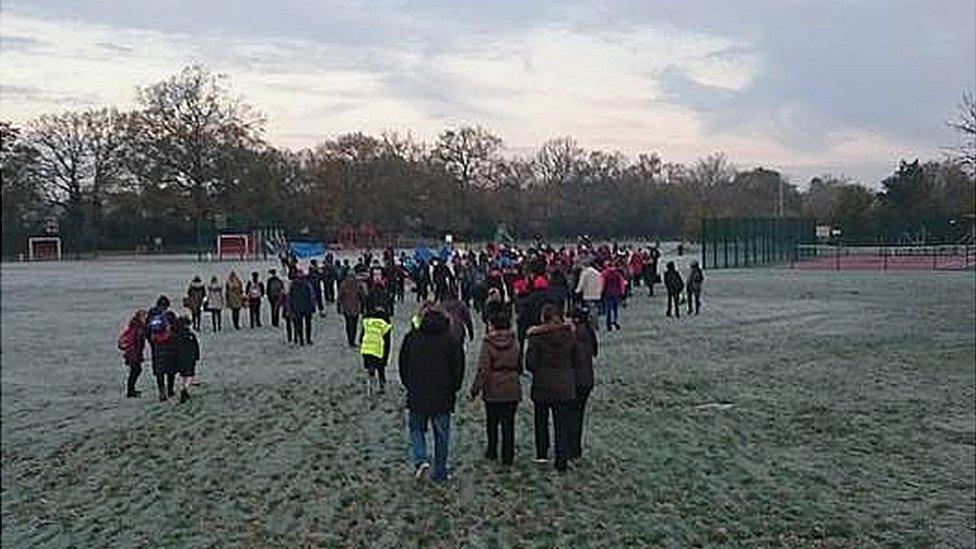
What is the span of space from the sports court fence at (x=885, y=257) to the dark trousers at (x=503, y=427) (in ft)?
167

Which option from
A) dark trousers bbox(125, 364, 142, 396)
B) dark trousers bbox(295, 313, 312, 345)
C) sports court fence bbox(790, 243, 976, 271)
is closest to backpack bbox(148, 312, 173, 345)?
dark trousers bbox(125, 364, 142, 396)

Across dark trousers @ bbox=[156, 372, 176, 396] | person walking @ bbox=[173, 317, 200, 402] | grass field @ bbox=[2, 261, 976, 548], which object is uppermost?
person walking @ bbox=[173, 317, 200, 402]

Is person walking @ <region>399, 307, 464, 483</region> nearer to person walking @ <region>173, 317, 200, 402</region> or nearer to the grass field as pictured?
the grass field

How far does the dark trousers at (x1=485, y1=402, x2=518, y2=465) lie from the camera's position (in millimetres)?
10508

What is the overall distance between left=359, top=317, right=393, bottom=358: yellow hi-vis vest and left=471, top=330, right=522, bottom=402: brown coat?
4844mm

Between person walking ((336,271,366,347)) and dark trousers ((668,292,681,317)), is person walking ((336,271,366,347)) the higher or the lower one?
the higher one

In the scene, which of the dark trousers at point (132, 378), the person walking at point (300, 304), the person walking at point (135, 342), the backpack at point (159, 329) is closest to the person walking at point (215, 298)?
the person walking at point (300, 304)

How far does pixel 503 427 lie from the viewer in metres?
10.7

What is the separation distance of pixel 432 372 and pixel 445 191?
94147 mm

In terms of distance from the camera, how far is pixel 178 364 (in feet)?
49.8

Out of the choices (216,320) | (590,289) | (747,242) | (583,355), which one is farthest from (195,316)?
(747,242)

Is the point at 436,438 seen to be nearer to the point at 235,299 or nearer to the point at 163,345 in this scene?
the point at 163,345

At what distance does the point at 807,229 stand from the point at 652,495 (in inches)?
2857

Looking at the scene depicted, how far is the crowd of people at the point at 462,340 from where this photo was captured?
985 cm
